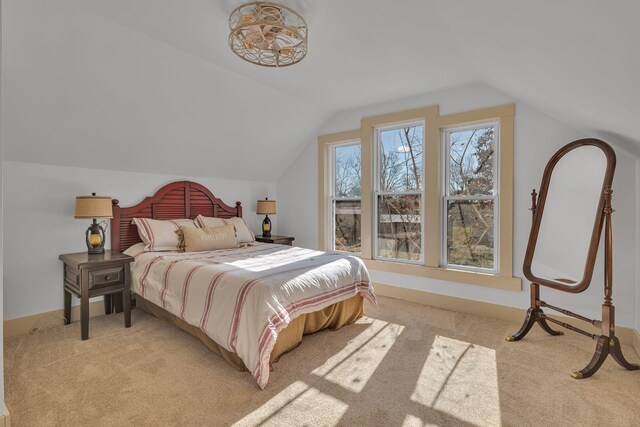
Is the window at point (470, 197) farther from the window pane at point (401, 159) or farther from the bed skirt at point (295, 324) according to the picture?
the bed skirt at point (295, 324)

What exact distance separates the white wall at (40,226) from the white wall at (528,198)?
3071mm

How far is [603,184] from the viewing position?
240cm

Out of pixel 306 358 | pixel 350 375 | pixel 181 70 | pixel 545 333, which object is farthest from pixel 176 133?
pixel 545 333

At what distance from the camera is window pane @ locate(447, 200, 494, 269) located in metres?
3.46

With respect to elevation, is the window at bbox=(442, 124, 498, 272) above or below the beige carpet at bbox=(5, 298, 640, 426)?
above

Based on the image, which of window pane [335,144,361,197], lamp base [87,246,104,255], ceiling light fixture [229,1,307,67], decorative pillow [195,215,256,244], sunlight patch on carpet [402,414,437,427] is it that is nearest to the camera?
sunlight patch on carpet [402,414,437,427]

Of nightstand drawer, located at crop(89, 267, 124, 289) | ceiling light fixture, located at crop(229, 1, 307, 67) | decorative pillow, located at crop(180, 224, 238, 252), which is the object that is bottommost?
nightstand drawer, located at crop(89, 267, 124, 289)

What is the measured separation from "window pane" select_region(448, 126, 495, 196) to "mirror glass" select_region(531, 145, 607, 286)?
634 mm

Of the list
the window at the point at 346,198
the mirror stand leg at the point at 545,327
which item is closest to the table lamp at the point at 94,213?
the window at the point at 346,198

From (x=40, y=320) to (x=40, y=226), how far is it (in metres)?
0.86

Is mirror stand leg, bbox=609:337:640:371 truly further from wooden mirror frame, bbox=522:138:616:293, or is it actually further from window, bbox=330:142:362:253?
window, bbox=330:142:362:253

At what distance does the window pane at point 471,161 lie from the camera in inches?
136

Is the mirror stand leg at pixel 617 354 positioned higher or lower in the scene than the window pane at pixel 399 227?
lower

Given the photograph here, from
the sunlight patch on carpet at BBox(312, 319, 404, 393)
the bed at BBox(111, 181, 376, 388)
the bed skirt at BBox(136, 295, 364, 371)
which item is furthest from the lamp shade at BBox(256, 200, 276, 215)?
the sunlight patch on carpet at BBox(312, 319, 404, 393)
